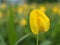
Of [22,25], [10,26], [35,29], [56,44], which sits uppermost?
[35,29]

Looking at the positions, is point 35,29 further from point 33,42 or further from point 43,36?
point 43,36

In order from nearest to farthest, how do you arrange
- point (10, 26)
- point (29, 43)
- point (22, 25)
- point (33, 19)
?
point (33, 19)
point (10, 26)
point (29, 43)
point (22, 25)

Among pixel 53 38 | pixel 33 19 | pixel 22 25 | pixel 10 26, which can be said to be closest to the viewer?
pixel 33 19

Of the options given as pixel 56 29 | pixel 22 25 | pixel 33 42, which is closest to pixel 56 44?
pixel 33 42

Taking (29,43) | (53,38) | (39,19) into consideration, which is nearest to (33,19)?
(39,19)

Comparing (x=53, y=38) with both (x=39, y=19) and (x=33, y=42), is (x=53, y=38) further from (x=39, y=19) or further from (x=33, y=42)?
(x=39, y=19)

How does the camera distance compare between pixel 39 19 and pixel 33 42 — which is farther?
pixel 33 42

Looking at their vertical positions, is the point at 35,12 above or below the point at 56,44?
above
